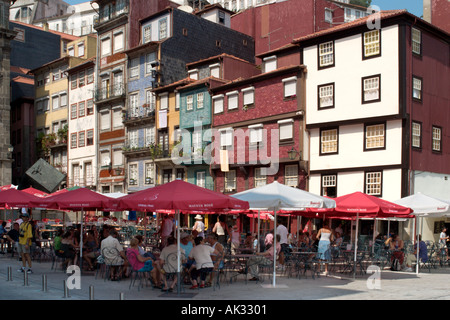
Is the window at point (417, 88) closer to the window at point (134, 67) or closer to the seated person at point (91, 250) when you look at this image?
the seated person at point (91, 250)

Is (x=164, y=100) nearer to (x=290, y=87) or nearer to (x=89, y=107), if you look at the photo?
(x=89, y=107)

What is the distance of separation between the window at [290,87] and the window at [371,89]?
494cm

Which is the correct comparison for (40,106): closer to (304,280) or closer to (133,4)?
(133,4)

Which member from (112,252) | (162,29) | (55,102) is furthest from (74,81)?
(112,252)

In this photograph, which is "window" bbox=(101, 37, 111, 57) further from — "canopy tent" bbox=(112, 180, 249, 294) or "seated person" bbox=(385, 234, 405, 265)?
"canopy tent" bbox=(112, 180, 249, 294)

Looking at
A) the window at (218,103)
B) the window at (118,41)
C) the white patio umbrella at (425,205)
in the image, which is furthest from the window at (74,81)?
the white patio umbrella at (425,205)

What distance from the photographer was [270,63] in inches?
1564

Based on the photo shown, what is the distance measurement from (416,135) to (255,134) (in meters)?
10.8

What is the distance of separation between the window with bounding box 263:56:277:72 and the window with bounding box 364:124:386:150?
9605 mm

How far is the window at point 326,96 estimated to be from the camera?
34000mm

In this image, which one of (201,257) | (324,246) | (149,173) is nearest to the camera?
(201,257)

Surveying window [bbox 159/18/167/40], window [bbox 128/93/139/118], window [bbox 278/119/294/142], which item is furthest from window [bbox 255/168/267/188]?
window [bbox 159/18/167/40]
